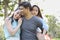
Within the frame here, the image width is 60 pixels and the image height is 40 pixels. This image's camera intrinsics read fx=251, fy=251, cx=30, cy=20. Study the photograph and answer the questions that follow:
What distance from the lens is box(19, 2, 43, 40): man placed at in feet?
10.4

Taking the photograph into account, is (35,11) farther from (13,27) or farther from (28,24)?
(13,27)

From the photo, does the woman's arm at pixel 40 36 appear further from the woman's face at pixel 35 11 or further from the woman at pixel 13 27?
the woman's face at pixel 35 11

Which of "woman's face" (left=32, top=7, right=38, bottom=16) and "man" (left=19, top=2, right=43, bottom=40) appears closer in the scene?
"man" (left=19, top=2, right=43, bottom=40)

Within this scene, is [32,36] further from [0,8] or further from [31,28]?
[0,8]

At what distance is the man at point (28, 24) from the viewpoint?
3.18m

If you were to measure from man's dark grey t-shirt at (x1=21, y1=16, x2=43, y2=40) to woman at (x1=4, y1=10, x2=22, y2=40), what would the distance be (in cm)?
8

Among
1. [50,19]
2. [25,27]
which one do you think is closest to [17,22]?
[25,27]

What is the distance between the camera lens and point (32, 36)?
10.5 ft

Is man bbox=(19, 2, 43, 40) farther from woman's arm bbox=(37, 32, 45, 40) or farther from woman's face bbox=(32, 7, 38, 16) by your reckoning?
woman's face bbox=(32, 7, 38, 16)

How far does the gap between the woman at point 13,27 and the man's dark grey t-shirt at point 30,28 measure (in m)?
0.08

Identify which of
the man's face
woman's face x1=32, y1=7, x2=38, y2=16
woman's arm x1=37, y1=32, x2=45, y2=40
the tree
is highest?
the man's face

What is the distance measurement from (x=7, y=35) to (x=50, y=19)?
46.9 feet

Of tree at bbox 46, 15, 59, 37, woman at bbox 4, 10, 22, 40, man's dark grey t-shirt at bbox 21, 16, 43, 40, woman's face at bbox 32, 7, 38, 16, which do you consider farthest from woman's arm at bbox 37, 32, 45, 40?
tree at bbox 46, 15, 59, 37

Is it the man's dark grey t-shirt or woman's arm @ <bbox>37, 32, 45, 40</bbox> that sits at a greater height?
the man's dark grey t-shirt
